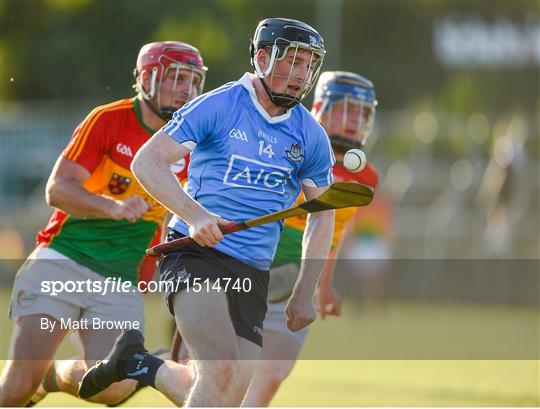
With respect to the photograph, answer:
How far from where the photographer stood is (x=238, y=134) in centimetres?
578

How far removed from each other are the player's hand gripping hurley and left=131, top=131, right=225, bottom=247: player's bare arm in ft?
0.34

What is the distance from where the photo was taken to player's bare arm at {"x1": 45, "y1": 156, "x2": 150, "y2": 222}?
661cm

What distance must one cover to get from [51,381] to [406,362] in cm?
561

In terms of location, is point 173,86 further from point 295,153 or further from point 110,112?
point 295,153

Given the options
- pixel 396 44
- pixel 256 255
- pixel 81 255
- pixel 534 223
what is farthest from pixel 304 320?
pixel 396 44

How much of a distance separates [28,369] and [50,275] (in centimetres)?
52

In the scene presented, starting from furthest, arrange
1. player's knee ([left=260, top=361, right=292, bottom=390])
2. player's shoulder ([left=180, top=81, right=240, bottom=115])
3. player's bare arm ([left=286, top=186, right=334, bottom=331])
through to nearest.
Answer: player's knee ([left=260, top=361, right=292, bottom=390])
player's bare arm ([left=286, top=186, right=334, bottom=331])
player's shoulder ([left=180, top=81, right=240, bottom=115])

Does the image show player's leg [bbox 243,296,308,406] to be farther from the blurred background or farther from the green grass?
the blurred background

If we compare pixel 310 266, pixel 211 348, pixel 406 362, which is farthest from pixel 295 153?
pixel 406 362

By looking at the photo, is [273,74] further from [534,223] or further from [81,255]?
[534,223]

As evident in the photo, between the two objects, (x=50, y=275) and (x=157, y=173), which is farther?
(x=50, y=275)

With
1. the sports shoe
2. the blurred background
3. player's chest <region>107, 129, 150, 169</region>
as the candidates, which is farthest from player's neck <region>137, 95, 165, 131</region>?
the blurred background

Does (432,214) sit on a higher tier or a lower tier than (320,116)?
lower

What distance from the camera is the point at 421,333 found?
15289 millimetres
